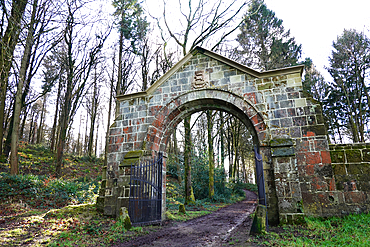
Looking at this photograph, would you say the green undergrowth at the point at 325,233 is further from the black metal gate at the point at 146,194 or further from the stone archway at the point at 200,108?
the black metal gate at the point at 146,194

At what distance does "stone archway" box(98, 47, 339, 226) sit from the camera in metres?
5.54

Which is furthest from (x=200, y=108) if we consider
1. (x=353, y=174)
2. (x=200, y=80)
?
(x=353, y=174)

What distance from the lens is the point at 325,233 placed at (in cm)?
452

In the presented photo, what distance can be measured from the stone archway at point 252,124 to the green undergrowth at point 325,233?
1.06 ft

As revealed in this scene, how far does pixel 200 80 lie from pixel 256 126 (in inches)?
90.0

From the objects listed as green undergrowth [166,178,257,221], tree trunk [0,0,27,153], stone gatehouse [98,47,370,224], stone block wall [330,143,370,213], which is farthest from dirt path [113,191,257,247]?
tree trunk [0,0,27,153]

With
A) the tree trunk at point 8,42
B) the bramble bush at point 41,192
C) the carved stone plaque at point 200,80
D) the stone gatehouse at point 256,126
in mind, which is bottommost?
the bramble bush at point 41,192

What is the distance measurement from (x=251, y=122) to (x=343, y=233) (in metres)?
3.20

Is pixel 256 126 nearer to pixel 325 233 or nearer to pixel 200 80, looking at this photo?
pixel 200 80

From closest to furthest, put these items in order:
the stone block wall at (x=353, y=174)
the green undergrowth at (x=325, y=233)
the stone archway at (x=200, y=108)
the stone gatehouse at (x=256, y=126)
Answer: the green undergrowth at (x=325, y=233), the stone block wall at (x=353, y=174), the stone gatehouse at (x=256, y=126), the stone archway at (x=200, y=108)

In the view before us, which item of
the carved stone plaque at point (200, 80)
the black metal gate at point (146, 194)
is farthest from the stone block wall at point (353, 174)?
the black metal gate at point (146, 194)

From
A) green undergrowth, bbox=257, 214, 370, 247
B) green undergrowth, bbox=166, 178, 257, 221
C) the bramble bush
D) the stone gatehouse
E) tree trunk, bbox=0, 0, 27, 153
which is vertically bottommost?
green undergrowth, bbox=166, 178, 257, 221

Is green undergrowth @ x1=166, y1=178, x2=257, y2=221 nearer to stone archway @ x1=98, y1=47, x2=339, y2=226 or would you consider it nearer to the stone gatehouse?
the stone gatehouse

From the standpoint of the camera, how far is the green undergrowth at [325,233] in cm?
402
